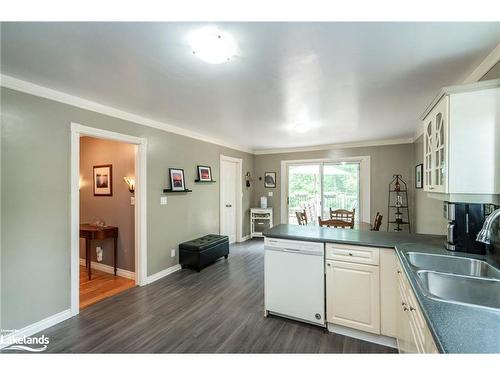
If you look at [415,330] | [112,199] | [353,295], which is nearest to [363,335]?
[353,295]

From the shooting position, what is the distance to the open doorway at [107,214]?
11.2ft

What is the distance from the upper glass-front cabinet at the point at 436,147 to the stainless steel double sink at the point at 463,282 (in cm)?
52

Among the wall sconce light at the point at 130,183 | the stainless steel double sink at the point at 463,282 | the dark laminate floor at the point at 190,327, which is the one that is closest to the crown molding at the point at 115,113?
the wall sconce light at the point at 130,183

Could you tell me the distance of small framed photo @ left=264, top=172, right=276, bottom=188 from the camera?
6.06 metres

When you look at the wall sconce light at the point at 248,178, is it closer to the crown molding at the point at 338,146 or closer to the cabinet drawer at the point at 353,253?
the crown molding at the point at 338,146

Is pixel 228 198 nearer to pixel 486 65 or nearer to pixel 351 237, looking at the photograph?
pixel 351 237

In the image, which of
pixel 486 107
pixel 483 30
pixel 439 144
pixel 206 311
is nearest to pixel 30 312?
pixel 206 311

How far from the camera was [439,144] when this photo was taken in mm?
1620

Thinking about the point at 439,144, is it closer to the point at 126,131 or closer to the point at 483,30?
the point at 483,30

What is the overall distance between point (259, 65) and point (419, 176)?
3886 millimetres

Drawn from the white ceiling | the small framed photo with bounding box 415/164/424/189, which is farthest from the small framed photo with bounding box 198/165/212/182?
the small framed photo with bounding box 415/164/424/189

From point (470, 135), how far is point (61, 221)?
11.5ft

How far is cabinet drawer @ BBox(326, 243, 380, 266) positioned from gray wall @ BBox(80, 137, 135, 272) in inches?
115

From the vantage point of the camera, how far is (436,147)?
5.54 ft
